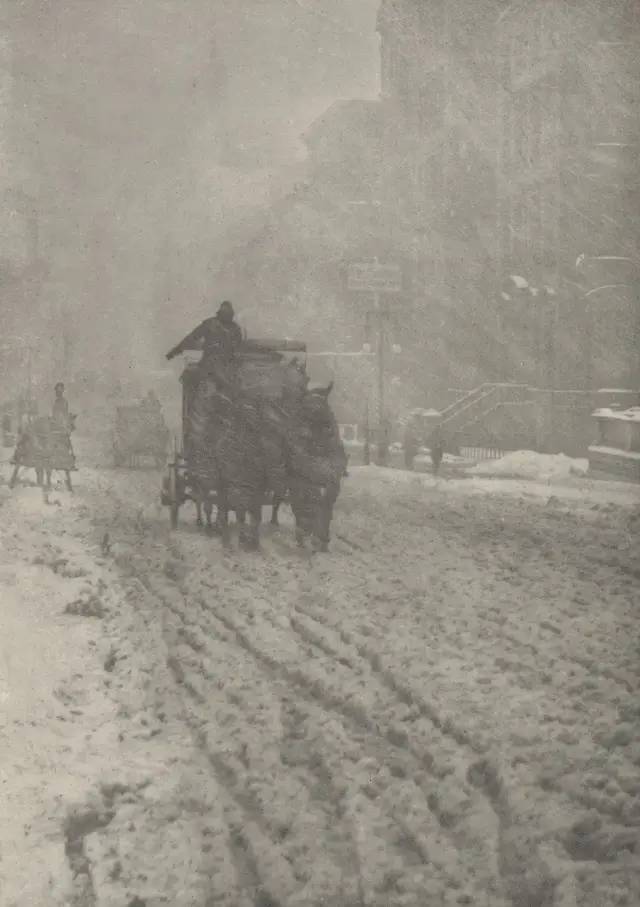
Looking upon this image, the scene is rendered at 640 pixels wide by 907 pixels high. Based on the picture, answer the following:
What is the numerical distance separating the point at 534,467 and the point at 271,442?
920 cm

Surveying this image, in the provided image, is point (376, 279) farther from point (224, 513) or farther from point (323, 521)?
point (323, 521)

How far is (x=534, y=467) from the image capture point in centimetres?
1683

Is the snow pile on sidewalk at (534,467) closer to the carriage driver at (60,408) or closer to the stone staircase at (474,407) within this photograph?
the stone staircase at (474,407)

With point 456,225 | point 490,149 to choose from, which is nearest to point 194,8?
point 490,149

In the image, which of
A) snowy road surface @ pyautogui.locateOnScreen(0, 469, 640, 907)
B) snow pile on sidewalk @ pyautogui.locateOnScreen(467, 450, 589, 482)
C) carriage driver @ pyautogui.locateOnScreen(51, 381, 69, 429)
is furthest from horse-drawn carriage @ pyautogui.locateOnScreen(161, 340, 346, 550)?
snow pile on sidewalk @ pyautogui.locateOnScreen(467, 450, 589, 482)

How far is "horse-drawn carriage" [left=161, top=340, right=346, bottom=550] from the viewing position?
28.6 feet

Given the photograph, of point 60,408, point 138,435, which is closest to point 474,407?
point 138,435

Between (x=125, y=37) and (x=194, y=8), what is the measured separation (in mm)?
499

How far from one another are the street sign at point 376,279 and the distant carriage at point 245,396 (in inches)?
433

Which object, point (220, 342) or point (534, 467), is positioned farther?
point (534, 467)

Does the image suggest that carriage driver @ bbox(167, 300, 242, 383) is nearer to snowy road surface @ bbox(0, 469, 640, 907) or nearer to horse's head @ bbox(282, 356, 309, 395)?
horse's head @ bbox(282, 356, 309, 395)

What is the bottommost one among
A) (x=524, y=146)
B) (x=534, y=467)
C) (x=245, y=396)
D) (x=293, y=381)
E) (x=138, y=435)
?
(x=534, y=467)

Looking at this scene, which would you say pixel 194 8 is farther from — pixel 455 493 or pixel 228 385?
pixel 455 493

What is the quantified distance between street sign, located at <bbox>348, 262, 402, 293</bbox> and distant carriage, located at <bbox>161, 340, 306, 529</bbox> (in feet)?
36.1
